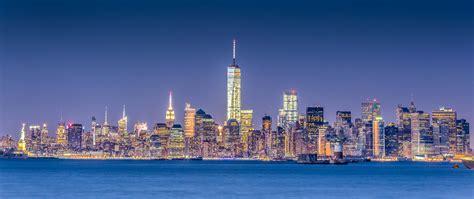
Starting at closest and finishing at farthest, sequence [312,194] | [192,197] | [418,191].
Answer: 1. [192,197]
2. [312,194]
3. [418,191]

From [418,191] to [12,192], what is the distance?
4357 cm

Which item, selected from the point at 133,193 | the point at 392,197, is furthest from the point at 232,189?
the point at 392,197

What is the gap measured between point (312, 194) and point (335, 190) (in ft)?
27.2

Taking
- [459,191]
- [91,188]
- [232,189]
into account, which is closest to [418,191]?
[459,191]

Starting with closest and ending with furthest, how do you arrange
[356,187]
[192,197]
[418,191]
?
[192,197] < [418,191] < [356,187]

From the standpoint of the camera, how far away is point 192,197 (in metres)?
85.0

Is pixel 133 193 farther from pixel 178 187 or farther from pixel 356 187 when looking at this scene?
pixel 356 187

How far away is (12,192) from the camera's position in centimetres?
8931

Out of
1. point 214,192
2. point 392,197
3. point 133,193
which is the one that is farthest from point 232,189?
point 392,197

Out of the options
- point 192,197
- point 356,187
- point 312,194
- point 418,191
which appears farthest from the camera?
point 356,187

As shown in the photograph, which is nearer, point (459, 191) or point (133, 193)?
point (133, 193)

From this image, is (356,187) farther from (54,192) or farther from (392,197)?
(54,192)

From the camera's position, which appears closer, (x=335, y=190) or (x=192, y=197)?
(x=192, y=197)

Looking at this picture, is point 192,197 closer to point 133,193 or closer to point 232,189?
point 133,193
